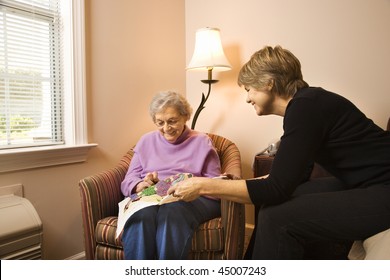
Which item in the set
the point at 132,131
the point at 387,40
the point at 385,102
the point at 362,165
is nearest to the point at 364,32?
the point at 387,40

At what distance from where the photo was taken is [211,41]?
2.15 metres

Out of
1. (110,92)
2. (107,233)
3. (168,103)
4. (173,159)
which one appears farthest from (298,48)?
(107,233)

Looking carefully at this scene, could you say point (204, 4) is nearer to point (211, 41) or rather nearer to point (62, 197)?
point (211, 41)

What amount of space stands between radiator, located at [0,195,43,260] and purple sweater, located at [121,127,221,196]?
1.56ft

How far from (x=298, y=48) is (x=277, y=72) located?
1.09 meters

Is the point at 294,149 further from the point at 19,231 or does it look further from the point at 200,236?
the point at 19,231

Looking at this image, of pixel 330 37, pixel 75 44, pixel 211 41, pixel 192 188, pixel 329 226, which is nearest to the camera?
pixel 329 226

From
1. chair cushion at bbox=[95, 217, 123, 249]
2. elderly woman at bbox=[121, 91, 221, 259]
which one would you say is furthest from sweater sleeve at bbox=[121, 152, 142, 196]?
chair cushion at bbox=[95, 217, 123, 249]

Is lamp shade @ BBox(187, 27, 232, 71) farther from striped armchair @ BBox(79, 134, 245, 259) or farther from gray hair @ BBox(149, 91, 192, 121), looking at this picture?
striped armchair @ BBox(79, 134, 245, 259)

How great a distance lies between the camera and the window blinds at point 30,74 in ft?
5.38

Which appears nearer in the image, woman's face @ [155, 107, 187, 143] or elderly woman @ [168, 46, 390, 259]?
elderly woman @ [168, 46, 390, 259]

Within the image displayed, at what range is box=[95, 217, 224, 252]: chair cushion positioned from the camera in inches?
55.4

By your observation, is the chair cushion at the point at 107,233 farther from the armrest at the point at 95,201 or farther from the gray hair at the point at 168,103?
the gray hair at the point at 168,103

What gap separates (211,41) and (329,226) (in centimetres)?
154
